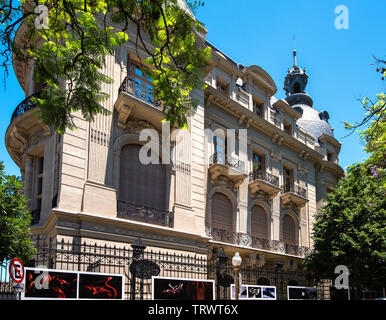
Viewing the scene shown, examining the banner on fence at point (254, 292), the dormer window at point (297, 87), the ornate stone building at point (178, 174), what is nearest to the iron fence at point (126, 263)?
the banner on fence at point (254, 292)

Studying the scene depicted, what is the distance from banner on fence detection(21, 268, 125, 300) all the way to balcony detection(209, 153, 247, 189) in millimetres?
11680

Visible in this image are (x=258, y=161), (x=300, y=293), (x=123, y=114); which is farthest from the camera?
(x=258, y=161)

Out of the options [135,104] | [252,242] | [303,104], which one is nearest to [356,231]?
[252,242]

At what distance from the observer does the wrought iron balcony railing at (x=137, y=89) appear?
56.0 feet

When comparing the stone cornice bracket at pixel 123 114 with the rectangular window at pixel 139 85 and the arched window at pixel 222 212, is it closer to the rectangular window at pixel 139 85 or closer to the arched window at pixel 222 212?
the rectangular window at pixel 139 85

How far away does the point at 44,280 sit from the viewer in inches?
346

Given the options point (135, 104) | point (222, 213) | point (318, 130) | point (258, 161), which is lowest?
point (222, 213)

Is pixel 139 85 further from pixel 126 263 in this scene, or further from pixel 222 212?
pixel 222 212

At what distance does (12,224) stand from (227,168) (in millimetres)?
12133

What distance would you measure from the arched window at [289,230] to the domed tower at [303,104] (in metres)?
9.90

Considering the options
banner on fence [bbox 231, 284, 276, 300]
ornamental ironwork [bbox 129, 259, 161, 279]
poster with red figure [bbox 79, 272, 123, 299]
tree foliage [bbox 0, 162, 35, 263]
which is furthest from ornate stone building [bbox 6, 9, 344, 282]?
poster with red figure [bbox 79, 272, 123, 299]

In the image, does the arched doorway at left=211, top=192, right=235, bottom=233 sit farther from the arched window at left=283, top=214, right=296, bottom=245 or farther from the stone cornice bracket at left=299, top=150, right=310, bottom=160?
the stone cornice bracket at left=299, top=150, right=310, bottom=160

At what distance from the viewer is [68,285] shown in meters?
9.33
